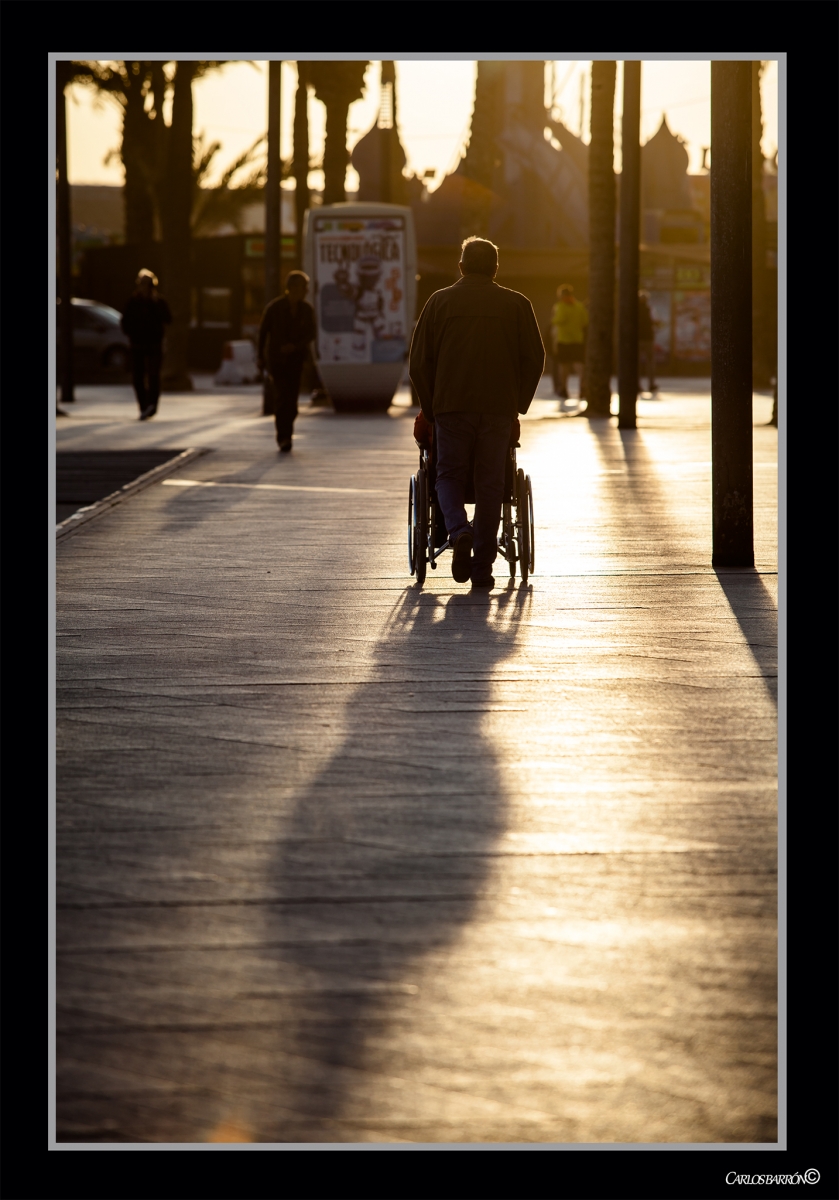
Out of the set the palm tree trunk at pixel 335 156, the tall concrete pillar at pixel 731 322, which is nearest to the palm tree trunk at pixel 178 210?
the palm tree trunk at pixel 335 156

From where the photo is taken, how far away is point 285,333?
60.3ft

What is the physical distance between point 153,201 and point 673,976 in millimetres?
Result: 48773

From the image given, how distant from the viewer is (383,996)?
11.8 ft

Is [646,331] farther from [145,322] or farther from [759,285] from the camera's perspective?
[145,322]

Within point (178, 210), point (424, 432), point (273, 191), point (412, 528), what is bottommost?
point (412, 528)

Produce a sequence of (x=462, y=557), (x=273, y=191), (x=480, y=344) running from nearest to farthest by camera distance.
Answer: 1. (x=480, y=344)
2. (x=462, y=557)
3. (x=273, y=191)

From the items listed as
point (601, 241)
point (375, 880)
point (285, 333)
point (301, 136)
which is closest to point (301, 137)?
point (301, 136)

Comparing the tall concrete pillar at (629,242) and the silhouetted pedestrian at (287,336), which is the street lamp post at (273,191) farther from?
the silhouetted pedestrian at (287,336)

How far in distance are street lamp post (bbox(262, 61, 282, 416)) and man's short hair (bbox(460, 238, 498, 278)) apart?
59.8ft

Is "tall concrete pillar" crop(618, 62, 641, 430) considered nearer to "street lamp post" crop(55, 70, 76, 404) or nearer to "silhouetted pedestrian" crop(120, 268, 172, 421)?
"silhouetted pedestrian" crop(120, 268, 172, 421)

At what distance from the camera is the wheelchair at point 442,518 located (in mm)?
9492

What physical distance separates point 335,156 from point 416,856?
104 ft
